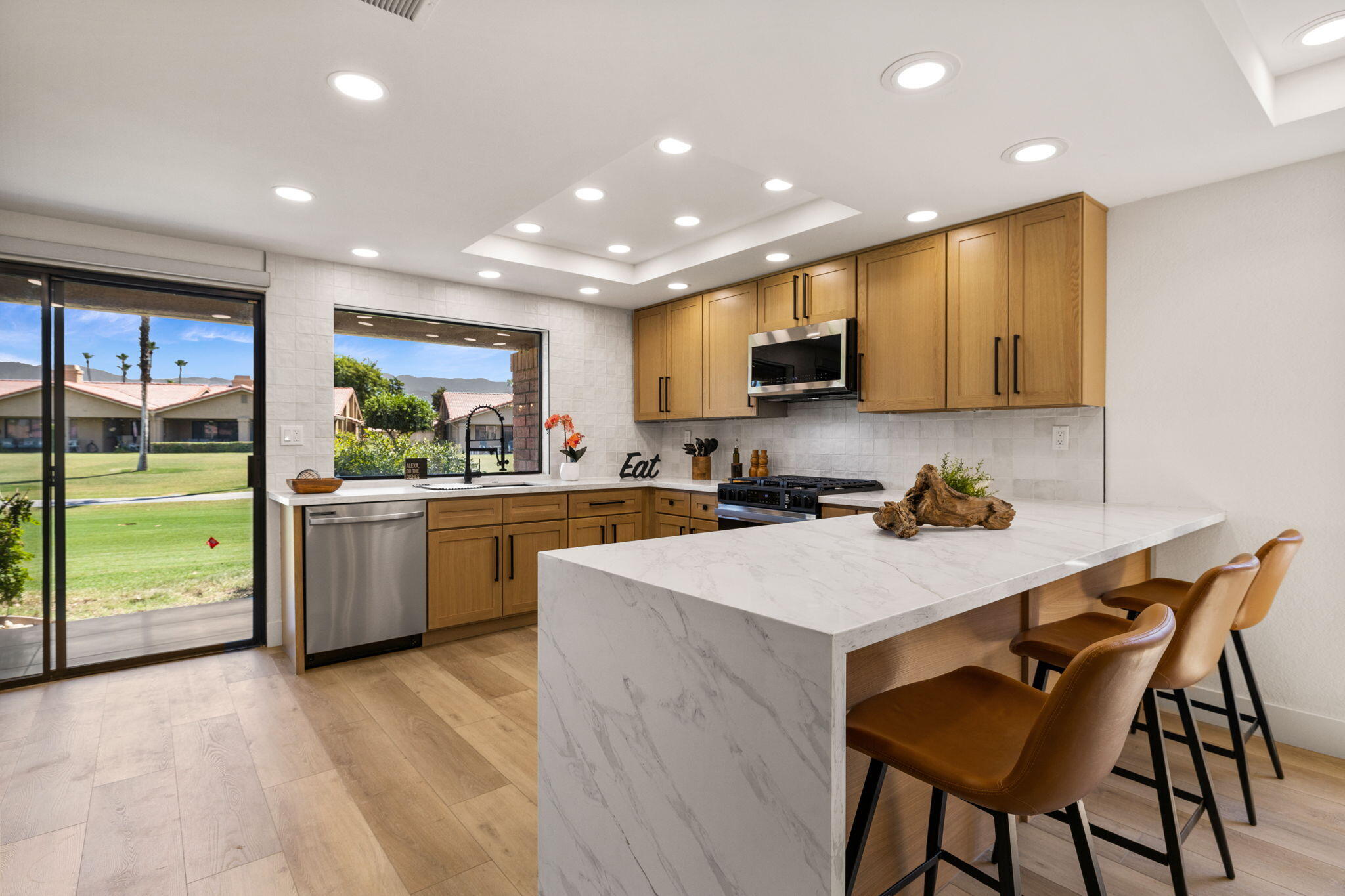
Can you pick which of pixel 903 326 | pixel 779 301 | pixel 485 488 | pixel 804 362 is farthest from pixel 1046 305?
pixel 485 488

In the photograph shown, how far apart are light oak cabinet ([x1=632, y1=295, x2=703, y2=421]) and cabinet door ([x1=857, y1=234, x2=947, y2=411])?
1.34 meters

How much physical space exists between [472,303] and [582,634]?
3531 mm

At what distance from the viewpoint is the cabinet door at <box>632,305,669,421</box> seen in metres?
4.95

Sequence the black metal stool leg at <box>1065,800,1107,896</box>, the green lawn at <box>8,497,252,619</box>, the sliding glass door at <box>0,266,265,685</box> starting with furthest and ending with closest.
Answer: the green lawn at <box>8,497,252,619</box>
the sliding glass door at <box>0,266,265,685</box>
the black metal stool leg at <box>1065,800,1107,896</box>

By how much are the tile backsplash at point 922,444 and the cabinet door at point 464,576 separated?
1.84 metres

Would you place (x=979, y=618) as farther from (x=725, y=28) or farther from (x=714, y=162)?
(x=714, y=162)

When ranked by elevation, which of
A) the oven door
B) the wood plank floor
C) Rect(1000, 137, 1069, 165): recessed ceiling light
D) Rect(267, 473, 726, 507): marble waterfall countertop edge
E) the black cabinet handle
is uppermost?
Rect(1000, 137, 1069, 165): recessed ceiling light

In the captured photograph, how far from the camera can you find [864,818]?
1.26m

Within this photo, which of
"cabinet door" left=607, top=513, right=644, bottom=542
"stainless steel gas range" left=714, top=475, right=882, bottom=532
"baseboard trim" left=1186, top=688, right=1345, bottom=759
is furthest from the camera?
"cabinet door" left=607, top=513, right=644, bottom=542

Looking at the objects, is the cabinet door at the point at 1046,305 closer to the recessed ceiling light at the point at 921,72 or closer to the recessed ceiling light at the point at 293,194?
the recessed ceiling light at the point at 921,72

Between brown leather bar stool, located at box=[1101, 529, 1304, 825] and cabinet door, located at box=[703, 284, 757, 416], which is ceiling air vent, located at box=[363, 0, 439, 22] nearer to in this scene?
brown leather bar stool, located at box=[1101, 529, 1304, 825]

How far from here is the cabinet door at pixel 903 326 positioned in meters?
3.30

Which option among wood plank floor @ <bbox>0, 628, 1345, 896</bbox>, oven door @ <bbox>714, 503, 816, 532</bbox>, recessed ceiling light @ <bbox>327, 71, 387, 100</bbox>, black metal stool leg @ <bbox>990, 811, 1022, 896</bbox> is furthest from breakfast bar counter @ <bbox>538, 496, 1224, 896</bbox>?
oven door @ <bbox>714, 503, 816, 532</bbox>

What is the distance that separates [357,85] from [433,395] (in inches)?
103
